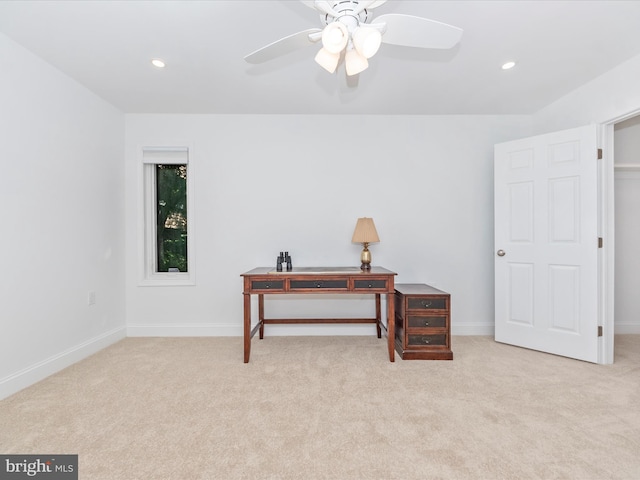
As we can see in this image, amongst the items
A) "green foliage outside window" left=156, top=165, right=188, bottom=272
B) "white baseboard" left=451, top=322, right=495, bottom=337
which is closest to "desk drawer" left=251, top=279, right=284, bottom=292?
"green foliage outside window" left=156, top=165, right=188, bottom=272

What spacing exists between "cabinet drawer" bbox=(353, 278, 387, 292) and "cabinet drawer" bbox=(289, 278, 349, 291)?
0.09 meters

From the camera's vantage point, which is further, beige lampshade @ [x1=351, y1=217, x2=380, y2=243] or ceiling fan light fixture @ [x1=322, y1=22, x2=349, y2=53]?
beige lampshade @ [x1=351, y1=217, x2=380, y2=243]

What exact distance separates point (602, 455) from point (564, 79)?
2.90 meters

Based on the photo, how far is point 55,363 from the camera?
2479 mm

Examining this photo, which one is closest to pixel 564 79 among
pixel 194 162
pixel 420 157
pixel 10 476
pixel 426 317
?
pixel 420 157

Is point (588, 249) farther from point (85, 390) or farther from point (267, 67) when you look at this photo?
point (85, 390)

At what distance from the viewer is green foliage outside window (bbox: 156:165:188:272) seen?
358cm

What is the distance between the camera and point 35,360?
2.32 m

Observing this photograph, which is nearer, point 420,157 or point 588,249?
point 588,249

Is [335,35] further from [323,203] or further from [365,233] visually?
[323,203]

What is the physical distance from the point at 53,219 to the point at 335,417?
8.91ft

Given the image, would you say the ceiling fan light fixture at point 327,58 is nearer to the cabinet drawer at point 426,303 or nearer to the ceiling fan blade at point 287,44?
the ceiling fan blade at point 287,44

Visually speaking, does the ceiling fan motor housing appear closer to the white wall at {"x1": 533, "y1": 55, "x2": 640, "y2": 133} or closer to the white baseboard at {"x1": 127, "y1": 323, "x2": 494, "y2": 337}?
the white wall at {"x1": 533, "y1": 55, "x2": 640, "y2": 133}

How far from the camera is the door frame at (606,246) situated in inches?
103
